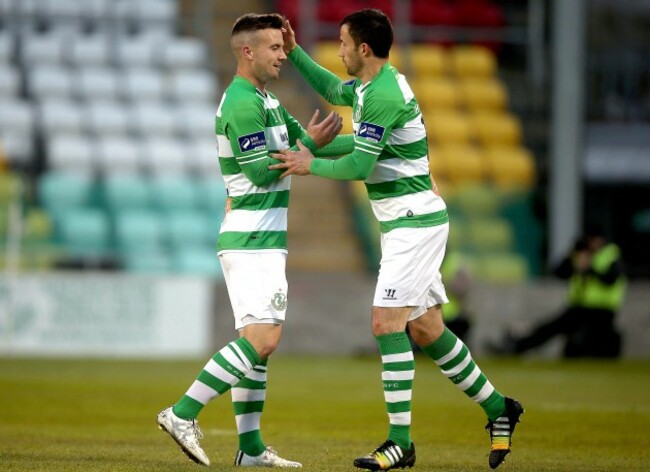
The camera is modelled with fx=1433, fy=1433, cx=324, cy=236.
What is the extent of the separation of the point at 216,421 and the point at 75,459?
2848 mm

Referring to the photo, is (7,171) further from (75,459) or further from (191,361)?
(75,459)

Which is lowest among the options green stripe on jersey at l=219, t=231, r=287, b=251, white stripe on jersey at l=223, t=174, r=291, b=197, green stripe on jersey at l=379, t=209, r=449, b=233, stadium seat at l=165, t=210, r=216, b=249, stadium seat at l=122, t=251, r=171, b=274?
stadium seat at l=122, t=251, r=171, b=274

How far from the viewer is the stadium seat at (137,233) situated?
18.2 meters

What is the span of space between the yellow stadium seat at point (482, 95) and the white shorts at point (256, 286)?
629 inches

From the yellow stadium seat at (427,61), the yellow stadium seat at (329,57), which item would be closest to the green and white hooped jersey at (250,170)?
the yellow stadium seat at (329,57)

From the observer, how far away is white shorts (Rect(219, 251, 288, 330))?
7.03m

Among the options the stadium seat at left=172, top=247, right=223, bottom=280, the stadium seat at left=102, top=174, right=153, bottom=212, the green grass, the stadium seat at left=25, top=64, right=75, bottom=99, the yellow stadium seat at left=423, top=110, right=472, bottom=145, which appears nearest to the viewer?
the green grass

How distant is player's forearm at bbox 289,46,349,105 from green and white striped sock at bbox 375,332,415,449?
4.77 feet

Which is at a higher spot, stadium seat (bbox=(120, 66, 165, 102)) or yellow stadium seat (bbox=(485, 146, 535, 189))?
stadium seat (bbox=(120, 66, 165, 102))

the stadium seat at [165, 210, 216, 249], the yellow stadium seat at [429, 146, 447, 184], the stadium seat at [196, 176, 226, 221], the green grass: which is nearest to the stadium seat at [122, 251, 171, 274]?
the stadium seat at [165, 210, 216, 249]

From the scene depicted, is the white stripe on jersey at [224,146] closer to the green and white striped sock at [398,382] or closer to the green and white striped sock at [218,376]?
the green and white striped sock at [218,376]

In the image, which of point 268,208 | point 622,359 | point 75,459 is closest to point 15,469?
point 75,459

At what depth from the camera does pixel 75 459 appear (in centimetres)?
731

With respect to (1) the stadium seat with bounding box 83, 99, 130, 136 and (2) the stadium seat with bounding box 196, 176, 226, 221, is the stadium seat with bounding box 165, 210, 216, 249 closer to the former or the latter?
(2) the stadium seat with bounding box 196, 176, 226, 221
